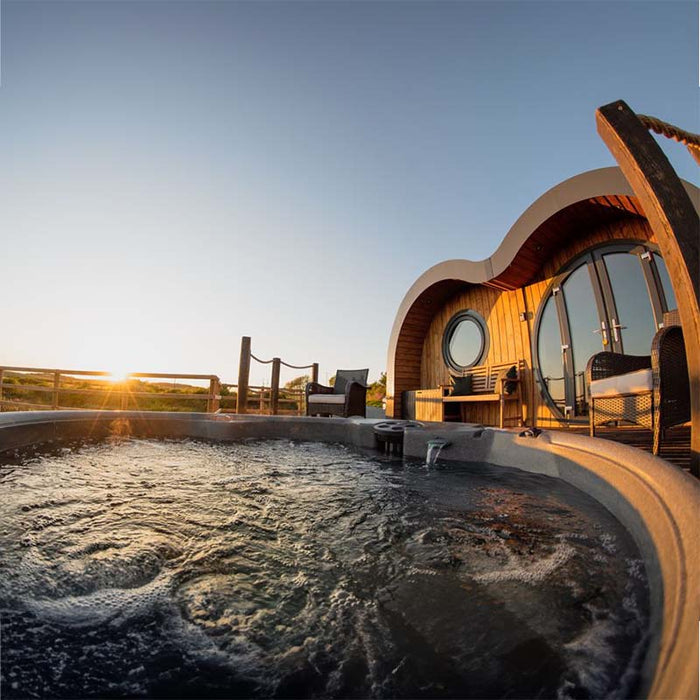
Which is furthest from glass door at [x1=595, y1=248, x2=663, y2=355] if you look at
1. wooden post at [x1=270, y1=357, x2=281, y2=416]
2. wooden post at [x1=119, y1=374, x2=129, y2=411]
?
wooden post at [x1=119, y1=374, x2=129, y2=411]

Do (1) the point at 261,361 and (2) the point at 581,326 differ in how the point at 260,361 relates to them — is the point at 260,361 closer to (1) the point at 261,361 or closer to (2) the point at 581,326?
(1) the point at 261,361

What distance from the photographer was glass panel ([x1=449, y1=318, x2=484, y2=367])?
21.9 ft

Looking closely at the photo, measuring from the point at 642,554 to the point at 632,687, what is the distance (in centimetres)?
66

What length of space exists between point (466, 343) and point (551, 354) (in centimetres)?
179

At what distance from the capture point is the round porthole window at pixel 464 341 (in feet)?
21.6

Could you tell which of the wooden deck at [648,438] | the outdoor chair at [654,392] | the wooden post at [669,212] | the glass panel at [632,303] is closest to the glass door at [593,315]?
the glass panel at [632,303]

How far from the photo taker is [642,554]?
1135 millimetres

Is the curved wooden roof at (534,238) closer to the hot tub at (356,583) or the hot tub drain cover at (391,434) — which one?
the hot tub drain cover at (391,434)

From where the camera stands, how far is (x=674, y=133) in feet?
5.16

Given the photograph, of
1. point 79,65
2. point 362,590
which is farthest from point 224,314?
point 362,590

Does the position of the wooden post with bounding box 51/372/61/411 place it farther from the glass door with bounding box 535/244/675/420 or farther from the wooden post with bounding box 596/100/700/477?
the wooden post with bounding box 596/100/700/477

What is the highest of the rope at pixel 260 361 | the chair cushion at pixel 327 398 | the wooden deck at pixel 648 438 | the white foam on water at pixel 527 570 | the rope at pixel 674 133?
the rope at pixel 674 133

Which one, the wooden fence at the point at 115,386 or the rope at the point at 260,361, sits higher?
the rope at the point at 260,361

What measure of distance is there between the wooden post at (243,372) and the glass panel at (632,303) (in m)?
5.74
